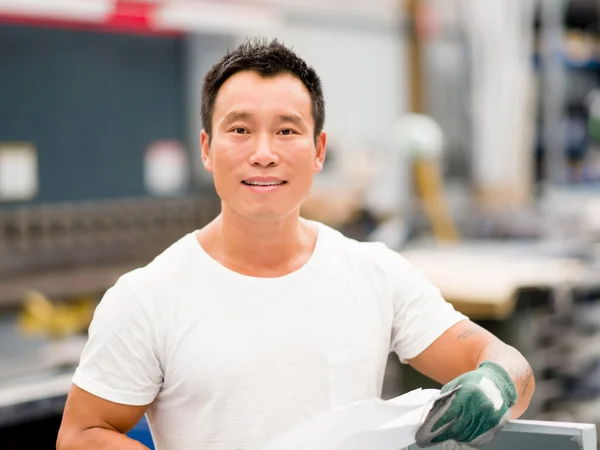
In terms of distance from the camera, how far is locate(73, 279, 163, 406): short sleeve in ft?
4.16

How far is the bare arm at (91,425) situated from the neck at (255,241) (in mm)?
295

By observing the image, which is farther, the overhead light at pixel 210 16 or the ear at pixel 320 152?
the overhead light at pixel 210 16

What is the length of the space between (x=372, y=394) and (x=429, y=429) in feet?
0.76

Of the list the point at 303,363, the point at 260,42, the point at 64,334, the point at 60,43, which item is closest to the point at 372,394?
the point at 303,363

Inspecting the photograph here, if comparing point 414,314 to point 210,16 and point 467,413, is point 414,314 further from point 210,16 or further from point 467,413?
point 210,16

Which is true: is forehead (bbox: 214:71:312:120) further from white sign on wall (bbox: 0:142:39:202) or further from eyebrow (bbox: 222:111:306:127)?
white sign on wall (bbox: 0:142:39:202)

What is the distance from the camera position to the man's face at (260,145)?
52.5 inches

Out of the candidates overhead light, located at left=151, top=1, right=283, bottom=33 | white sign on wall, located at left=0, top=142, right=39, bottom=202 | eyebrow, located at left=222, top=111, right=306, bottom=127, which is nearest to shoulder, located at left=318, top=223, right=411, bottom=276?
eyebrow, located at left=222, top=111, right=306, bottom=127

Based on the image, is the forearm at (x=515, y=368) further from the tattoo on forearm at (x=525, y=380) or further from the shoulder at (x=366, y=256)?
the shoulder at (x=366, y=256)

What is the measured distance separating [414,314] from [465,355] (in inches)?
4.2

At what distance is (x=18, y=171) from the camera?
536 centimetres

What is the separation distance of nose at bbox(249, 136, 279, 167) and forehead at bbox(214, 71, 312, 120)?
1.9 inches

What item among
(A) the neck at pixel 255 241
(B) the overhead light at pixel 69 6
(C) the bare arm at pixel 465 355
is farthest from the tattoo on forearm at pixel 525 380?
(B) the overhead light at pixel 69 6

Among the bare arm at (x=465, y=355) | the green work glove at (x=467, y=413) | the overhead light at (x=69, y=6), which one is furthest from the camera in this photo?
the overhead light at (x=69, y=6)
